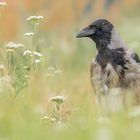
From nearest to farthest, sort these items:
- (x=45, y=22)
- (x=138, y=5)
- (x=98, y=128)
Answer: (x=98, y=128) < (x=45, y=22) < (x=138, y=5)

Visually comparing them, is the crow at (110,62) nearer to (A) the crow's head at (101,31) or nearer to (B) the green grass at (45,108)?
(A) the crow's head at (101,31)

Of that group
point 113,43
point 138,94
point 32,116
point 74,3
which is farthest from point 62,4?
point 32,116

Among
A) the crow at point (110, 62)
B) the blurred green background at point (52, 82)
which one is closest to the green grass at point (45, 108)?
the blurred green background at point (52, 82)

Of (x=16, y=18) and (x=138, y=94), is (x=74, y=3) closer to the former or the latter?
(x=16, y=18)

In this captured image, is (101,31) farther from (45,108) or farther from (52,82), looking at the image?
(45,108)

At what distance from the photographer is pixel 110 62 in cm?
864

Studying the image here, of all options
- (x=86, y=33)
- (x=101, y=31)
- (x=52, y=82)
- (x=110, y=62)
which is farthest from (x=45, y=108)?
(x=101, y=31)

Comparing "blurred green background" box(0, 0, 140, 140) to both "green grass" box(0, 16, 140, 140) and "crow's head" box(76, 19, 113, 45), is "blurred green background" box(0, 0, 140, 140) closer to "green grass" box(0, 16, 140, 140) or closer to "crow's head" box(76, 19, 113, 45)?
"green grass" box(0, 16, 140, 140)

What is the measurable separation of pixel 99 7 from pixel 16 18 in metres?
1.25

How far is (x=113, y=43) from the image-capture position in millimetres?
8945

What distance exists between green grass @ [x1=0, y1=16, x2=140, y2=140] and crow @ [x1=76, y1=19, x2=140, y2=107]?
30cm

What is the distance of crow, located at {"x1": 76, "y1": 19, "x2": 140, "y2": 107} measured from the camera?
8281mm

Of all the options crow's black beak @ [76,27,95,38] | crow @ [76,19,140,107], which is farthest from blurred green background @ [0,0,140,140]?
crow's black beak @ [76,27,95,38]

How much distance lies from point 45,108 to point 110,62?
62.3 inches
